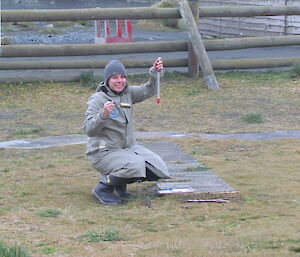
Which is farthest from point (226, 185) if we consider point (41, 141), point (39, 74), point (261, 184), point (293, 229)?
point (39, 74)

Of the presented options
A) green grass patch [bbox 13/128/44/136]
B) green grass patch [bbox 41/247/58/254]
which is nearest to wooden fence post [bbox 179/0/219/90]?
green grass patch [bbox 13/128/44/136]

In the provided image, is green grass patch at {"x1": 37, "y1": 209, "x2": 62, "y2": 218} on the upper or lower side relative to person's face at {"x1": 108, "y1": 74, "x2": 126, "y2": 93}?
lower

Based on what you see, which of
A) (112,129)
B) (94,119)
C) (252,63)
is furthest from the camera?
(252,63)

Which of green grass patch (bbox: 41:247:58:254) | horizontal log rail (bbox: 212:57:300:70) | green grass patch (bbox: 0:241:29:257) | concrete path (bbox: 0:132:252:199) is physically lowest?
concrete path (bbox: 0:132:252:199)

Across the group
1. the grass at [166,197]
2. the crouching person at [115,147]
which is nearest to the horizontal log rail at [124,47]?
the grass at [166,197]

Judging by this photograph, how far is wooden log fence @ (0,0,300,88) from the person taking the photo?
12.7 meters

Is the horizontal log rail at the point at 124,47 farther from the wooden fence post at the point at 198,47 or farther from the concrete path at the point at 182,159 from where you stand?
the concrete path at the point at 182,159

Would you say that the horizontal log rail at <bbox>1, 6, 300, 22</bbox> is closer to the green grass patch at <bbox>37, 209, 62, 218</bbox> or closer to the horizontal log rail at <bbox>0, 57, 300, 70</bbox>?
the horizontal log rail at <bbox>0, 57, 300, 70</bbox>

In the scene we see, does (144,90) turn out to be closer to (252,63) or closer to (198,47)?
(198,47)

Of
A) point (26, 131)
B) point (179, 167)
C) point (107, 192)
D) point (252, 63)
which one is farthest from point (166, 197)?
point (252, 63)

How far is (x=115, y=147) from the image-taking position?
251 inches

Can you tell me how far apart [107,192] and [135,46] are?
7272 mm

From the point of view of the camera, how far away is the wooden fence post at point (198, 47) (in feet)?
40.8

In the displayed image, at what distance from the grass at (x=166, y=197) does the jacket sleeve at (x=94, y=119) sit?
61 cm
